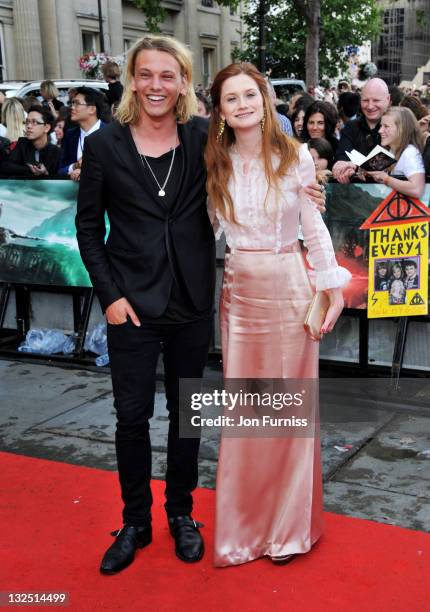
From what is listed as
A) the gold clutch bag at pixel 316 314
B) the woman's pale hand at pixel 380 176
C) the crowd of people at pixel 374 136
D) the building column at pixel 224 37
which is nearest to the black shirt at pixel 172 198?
the gold clutch bag at pixel 316 314

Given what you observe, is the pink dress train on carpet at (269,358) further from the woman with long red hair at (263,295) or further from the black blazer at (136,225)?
the black blazer at (136,225)

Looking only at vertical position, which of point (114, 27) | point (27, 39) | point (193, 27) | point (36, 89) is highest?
point (193, 27)

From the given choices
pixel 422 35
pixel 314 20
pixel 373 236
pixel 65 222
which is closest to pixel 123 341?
pixel 373 236

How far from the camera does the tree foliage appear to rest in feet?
125

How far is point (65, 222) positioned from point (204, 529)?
3.42 metres

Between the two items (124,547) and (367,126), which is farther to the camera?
(367,126)

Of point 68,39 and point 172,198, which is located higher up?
point 68,39

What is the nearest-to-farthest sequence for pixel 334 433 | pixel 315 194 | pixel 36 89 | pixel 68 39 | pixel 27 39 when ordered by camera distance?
pixel 315 194 → pixel 334 433 → pixel 36 89 → pixel 27 39 → pixel 68 39

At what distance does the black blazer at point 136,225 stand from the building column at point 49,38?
25449mm

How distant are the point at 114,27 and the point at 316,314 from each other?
94.1 feet

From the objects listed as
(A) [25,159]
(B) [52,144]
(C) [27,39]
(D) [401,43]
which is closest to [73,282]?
(A) [25,159]

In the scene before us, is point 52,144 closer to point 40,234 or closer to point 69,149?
point 69,149

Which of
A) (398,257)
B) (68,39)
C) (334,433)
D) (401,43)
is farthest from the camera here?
(401,43)

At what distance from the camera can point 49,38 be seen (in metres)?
26.9
